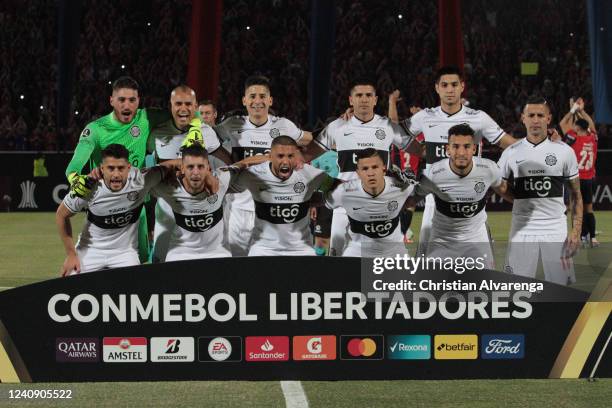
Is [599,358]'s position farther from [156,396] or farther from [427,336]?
[156,396]

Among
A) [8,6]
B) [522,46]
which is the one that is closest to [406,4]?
[522,46]

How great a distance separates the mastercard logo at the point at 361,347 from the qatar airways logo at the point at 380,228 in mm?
2142

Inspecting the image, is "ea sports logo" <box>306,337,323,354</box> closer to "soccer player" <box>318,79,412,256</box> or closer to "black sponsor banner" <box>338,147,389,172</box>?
"soccer player" <box>318,79,412,256</box>

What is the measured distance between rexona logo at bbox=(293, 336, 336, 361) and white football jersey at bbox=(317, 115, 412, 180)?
3433 millimetres

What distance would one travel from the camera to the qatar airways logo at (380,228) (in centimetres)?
740

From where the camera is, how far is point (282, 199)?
733cm

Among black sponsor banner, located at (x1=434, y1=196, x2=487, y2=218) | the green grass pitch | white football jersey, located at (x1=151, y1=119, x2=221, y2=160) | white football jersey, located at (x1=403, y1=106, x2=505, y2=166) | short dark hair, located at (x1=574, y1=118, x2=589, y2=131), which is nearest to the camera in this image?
the green grass pitch

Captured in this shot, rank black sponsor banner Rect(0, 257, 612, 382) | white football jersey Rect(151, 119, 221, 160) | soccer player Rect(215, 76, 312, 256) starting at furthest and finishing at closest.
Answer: soccer player Rect(215, 76, 312, 256), white football jersey Rect(151, 119, 221, 160), black sponsor banner Rect(0, 257, 612, 382)

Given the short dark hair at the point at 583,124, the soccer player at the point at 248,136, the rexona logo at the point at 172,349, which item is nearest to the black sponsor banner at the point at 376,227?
the soccer player at the point at 248,136

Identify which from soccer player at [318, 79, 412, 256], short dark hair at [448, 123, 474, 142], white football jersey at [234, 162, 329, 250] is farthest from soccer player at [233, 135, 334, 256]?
soccer player at [318, 79, 412, 256]

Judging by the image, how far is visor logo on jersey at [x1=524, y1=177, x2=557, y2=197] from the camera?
8.01 metres

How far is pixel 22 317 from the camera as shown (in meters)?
5.20

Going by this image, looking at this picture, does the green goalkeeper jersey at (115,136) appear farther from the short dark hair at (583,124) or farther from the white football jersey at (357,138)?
the short dark hair at (583,124)

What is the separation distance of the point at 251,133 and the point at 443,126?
1.68 m
